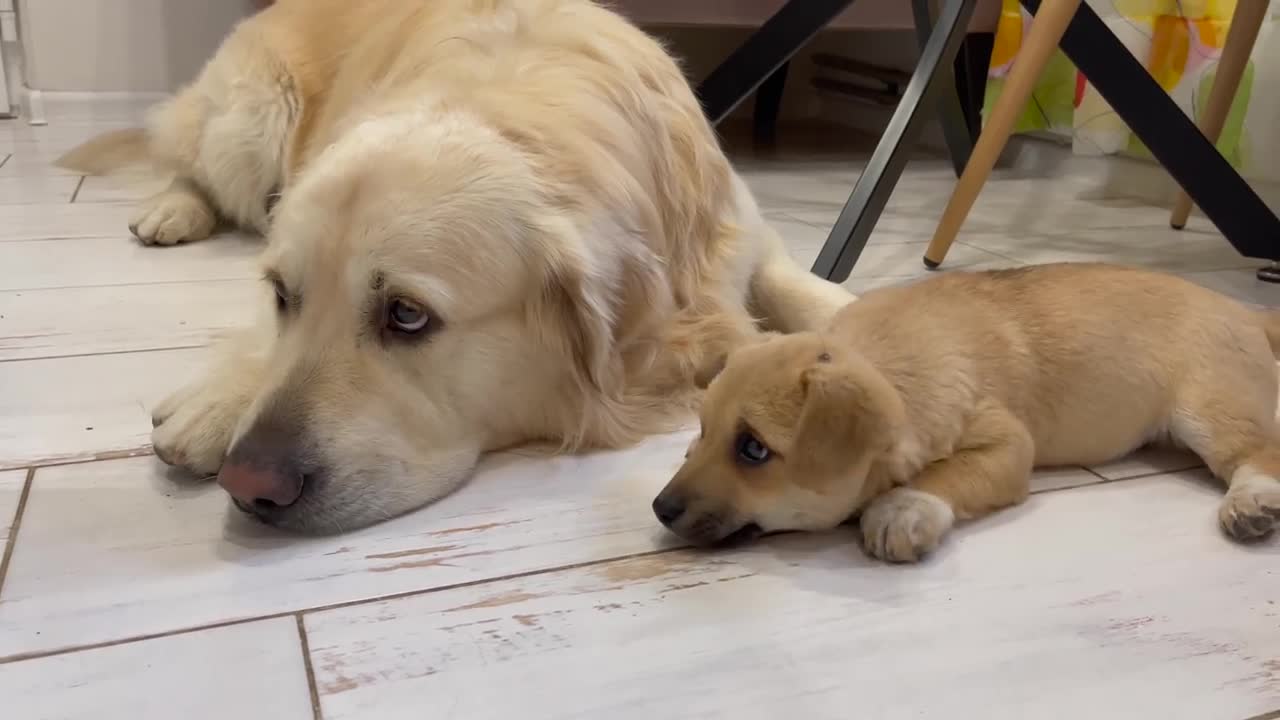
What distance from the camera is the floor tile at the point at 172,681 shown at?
779 millimetres

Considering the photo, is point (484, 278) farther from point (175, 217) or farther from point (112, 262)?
point (175, 217)

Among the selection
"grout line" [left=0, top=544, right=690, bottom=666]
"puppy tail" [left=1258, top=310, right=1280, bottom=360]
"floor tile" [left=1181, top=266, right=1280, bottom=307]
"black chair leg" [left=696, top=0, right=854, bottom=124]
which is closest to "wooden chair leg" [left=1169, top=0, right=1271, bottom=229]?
"floor tile" [left=1181, top=266, right=1280, bottom=307]

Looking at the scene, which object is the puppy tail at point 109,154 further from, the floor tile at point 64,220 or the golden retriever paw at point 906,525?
the golden retriever paw at point 906,525

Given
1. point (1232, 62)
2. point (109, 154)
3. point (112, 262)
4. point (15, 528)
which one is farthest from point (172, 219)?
point (1232, 62)

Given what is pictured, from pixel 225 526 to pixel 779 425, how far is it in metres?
0.58

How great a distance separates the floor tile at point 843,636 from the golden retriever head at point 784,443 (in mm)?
51

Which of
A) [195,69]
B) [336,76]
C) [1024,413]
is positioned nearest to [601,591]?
[1024,413]

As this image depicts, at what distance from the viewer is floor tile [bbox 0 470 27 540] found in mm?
1038

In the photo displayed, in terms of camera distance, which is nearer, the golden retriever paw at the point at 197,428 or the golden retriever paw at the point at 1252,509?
the golden retriever paw at the point at 1252,509

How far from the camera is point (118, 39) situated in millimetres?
3787

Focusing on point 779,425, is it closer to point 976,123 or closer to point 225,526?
point 225,526

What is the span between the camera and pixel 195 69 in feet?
12.8

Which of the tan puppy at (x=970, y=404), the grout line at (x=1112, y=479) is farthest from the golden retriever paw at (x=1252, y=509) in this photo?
the grout line at (x=1112, y=479)

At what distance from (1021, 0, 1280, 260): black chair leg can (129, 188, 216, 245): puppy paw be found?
6.19ft
